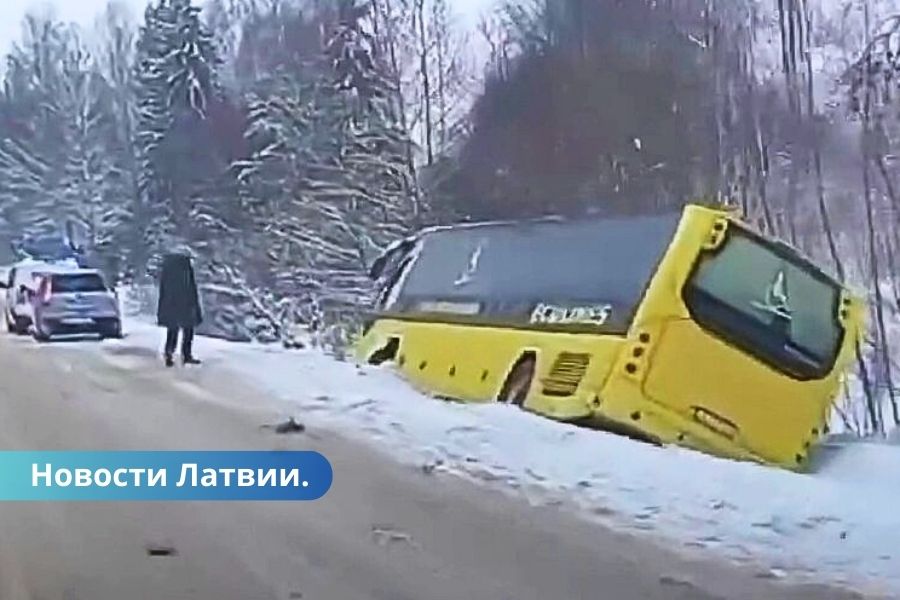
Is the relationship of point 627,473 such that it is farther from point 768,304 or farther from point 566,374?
point 768,304

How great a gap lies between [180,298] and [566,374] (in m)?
0.50

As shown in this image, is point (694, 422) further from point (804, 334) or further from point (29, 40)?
point (29, 40)

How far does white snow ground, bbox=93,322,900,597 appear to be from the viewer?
219 cm

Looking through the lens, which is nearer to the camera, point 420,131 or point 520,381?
point 420,131

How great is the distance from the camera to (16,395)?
2.30m

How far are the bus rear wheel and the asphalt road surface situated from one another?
0.41 ft

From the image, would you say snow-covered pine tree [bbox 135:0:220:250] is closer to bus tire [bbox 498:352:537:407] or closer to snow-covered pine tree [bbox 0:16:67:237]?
→ snow-covered pine tree [bbox 0:16:67:237]

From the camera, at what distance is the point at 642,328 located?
2320mm

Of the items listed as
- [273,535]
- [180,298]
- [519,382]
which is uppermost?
[180,298]

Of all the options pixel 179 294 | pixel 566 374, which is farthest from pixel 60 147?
pixel 566 374

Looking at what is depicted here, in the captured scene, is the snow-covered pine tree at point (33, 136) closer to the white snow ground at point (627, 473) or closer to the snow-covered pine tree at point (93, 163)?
the snow-covered pine tree at point (93, 163)

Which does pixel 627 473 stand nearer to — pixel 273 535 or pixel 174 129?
pixel 273 535

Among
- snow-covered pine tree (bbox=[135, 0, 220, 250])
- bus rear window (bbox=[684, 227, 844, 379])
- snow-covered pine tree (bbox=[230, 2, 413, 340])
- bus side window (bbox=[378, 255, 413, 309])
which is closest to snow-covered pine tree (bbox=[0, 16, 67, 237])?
snow-covered pine tree (bbox=[135, 0, 220, 250])

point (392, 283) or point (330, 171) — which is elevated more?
point (330, 171)
